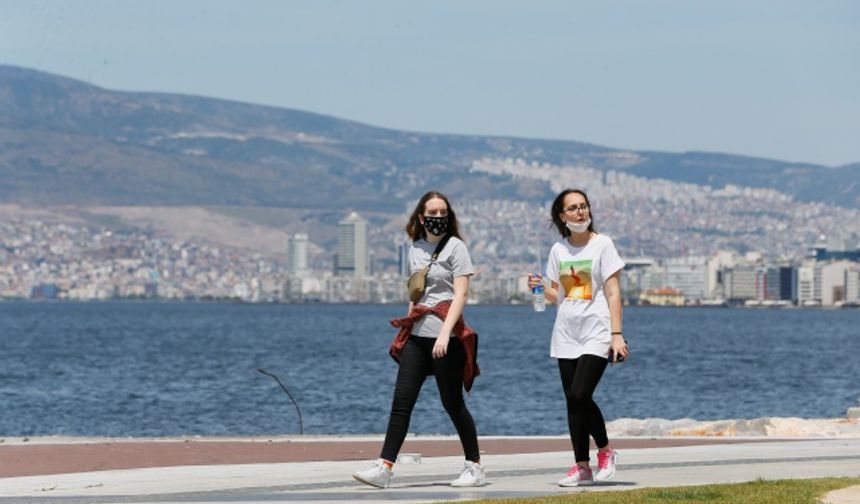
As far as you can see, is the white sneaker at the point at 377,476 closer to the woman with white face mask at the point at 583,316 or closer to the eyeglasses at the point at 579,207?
the woman with white face mask at the point at 583,316

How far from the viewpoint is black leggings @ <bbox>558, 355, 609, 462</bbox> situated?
13.7 m

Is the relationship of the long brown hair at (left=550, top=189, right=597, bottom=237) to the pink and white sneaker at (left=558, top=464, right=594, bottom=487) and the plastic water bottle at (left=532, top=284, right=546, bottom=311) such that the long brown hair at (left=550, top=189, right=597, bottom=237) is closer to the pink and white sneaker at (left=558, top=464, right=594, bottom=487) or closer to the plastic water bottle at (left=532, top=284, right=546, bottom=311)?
the plastic water bottle at (left=532, top=284, right=546, bottom=311)

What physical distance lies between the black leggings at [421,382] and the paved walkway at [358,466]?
1.08ft

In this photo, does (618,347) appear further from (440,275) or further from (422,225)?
(422,225)

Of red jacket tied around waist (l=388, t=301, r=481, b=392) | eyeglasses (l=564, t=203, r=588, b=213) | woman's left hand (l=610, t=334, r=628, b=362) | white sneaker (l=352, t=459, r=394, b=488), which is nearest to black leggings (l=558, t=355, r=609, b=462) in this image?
woman's left hand (l=610, t=334, r=628, b=362)

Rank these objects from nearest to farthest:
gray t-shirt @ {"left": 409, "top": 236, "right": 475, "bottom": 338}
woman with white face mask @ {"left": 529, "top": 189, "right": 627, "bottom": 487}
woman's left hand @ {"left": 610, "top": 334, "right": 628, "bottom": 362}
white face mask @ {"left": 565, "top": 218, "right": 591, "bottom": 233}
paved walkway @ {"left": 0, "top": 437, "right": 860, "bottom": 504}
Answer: paved walkway @ {"left": 0, "top": 437, "right": 860, "bottom": 504} < woman's left hand @ {"left": 610, "top": 334, "right": 628, "bottom": 362} < woman with white face mask @ {"left": 529, "top": 189, "right": 627, "bottom": 487} < white face mask @ {"left": 565, "top": 218, "right": 591, "bottom": 233} < gray t-shirt @ {"left": 409, "top": 236, "right": 475, "bottom": 338}

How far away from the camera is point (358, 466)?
15.7 metres

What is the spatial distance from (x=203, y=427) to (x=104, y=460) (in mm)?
30044

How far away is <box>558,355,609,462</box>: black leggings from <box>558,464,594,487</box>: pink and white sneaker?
9 centimetres

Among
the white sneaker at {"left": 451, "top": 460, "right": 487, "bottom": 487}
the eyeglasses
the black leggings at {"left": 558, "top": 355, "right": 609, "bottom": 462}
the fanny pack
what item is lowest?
the white sneaker at {"left": 451, "top": 460, "right": 487, "bottom": 487}

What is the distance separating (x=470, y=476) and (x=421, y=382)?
71 centimetres

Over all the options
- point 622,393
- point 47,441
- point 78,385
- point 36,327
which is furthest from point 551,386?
point 36,327

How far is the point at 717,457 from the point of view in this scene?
16.1 metres

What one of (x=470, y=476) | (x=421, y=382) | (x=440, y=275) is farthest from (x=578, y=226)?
(x=470, y=476)
